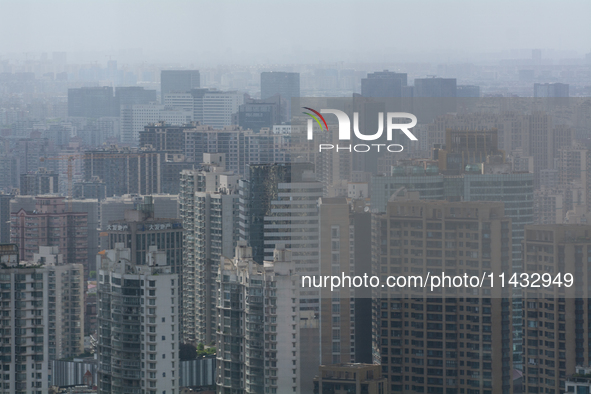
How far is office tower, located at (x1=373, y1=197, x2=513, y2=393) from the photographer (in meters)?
6.35

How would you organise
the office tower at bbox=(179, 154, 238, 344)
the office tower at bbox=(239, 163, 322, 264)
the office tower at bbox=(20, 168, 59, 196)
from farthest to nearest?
the office tower at bbox=(20, 168, 59, 196)
the office tower at bbox=(179, 154, 238, 344)
the office tower at bbox=(239, 163, 322, 264)

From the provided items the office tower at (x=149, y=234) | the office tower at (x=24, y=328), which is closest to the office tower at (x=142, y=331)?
the office tower at (x=24, y=328)

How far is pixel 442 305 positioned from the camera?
21.2 ft

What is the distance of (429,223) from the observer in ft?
21.4

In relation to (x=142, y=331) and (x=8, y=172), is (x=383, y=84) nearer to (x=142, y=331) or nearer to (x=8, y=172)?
(x=142, y=331)

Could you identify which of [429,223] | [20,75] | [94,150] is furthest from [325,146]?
[94,150]

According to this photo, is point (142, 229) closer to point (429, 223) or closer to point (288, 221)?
point (288, 221)

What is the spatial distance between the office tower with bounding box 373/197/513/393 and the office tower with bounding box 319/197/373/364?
0.29 ft

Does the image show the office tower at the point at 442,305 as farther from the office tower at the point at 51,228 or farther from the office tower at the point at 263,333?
the office tower at the point at 51,228

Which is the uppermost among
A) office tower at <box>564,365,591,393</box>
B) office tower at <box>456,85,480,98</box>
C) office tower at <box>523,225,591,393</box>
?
office tower at <box>456,85,480,98</box>

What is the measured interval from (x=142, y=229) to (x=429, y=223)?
12.7 feet

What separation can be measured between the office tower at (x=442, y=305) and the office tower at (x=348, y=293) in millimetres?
89

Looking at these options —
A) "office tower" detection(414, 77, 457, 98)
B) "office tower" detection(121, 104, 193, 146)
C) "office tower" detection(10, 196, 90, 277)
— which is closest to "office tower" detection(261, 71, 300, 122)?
"office tower" detection(414, 77, 457, 98)

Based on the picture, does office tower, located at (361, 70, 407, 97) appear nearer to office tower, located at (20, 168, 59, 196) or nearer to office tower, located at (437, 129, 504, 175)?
office tower, located at (437, 129, 504, 175)
